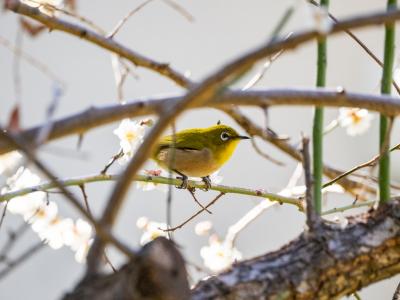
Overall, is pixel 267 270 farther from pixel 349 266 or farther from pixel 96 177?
pixel 96 177

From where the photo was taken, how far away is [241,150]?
12.2ft

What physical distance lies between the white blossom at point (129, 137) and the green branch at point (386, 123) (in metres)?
0.77

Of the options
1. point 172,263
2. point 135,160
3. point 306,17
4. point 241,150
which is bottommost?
point 241,150

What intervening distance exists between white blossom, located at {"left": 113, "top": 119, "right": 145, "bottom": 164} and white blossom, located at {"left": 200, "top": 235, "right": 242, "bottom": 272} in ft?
1.42

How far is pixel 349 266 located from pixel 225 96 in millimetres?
316

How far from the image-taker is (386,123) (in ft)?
3.81

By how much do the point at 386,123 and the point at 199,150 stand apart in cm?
175

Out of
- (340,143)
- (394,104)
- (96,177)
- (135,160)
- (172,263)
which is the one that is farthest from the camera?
(340,143)

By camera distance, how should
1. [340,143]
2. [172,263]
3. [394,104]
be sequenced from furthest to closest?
1. [340,143]
2. [394,104]
3. [172,263]

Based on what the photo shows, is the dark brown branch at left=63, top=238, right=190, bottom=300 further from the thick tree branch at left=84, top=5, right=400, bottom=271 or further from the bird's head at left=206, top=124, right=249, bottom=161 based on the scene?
the bird's head at left=206, top=124, right=249, bottom=161

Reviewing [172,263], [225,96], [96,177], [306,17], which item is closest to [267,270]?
[172,263]

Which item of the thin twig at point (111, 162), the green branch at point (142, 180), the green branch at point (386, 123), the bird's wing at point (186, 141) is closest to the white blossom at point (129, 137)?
the thin twig at point (111, 162)

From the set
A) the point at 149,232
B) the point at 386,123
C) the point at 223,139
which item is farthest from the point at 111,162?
the point at 223,139

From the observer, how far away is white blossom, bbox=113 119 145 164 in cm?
177
